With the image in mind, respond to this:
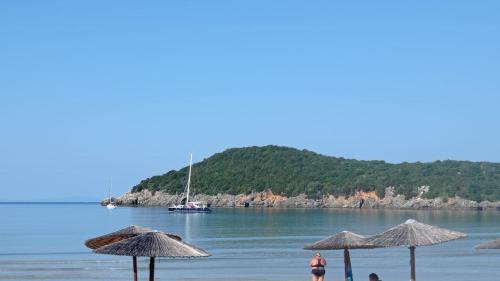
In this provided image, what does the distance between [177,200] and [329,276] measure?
12701cm

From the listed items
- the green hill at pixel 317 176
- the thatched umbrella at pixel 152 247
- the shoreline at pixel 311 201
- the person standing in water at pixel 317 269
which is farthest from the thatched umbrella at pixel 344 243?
the green hill at pixel 317 176

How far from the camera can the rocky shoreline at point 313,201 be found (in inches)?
5315

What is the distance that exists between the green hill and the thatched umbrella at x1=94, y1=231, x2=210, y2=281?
12412 centimetres

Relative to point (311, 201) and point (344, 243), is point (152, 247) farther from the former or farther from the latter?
point (311, 201)

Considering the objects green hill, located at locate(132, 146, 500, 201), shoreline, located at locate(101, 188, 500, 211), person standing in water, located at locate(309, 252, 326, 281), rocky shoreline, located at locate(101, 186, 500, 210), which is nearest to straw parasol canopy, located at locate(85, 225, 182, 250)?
person standing in water, located at locate(309, 252, 326, 281)

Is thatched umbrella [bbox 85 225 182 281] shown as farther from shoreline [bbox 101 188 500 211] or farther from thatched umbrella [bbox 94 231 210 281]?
shoreline [bbox 101 188 500 211]

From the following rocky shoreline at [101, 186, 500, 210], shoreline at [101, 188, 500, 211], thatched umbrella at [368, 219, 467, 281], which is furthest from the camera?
rocky shoreline at [101, 186, 500, 210]

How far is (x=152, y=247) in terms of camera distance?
56.6ft

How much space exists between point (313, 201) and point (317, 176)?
50.3 feet

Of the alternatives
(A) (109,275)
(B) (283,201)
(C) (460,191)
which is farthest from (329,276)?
(B) (283,201)

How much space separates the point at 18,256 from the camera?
44406 millimetres

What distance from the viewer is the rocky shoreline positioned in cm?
13500

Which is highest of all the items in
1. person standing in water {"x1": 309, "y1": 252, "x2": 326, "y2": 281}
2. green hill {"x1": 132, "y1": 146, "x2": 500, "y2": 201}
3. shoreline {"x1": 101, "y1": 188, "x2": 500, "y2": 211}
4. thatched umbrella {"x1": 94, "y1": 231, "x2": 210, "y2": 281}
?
green hill {"x1": 132, "y1": 146, "x2": 500, "y2": 201}

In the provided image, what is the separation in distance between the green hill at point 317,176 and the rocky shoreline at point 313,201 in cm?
147
